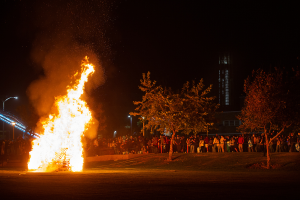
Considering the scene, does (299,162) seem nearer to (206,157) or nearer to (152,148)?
(206,157)

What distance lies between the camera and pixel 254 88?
27469 millimetres

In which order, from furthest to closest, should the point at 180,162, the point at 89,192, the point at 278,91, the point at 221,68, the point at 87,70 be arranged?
the point at 221,68
the point at 180,162
the point at 87,70
the point at 278,91
the point at 89,192

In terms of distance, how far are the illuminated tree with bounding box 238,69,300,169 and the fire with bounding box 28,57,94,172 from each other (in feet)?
42.8

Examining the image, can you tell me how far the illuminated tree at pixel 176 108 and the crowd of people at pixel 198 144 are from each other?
3.31m

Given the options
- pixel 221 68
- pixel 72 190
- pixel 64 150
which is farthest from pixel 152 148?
pixel 221 68

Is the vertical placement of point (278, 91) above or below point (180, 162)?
above

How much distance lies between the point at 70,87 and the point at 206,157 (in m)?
14.3

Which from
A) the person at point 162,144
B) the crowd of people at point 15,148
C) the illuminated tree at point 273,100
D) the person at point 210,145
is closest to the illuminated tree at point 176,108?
A: the person at point 210,145

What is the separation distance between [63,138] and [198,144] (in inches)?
675

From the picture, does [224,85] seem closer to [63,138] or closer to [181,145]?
[181,145]

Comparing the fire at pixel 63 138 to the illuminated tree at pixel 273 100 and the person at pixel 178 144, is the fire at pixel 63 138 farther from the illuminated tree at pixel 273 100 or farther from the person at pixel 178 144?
the person at pixel 178 144

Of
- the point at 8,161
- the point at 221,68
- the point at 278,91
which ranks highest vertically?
the point at 221,68

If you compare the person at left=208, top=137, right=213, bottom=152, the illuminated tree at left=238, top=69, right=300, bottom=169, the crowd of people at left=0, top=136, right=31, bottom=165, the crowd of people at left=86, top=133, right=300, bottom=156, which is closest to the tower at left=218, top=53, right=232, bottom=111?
the crowd of people at left=86, top=133, right=300, bottom=156

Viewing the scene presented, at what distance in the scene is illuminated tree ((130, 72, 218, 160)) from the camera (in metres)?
34.3
